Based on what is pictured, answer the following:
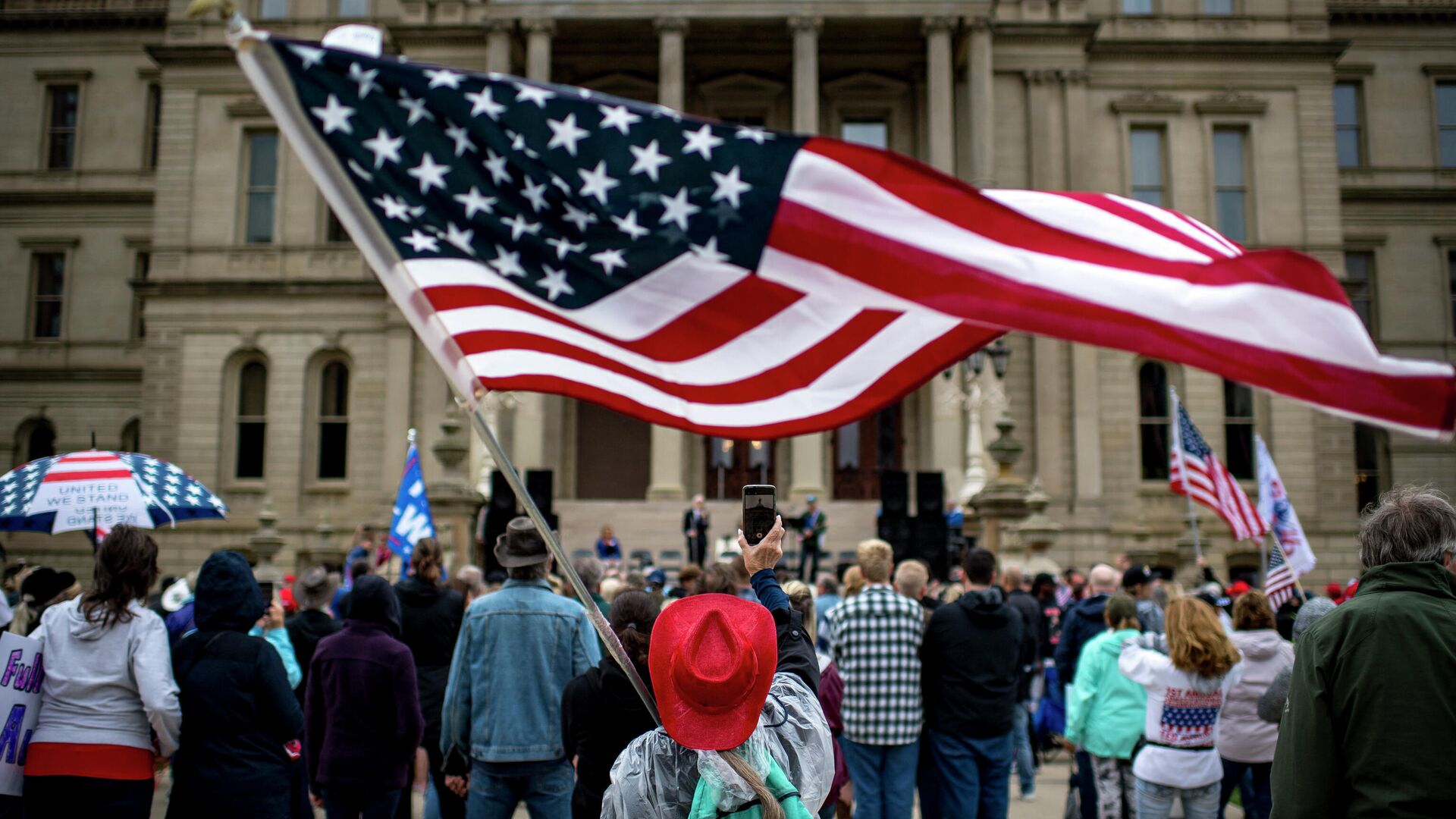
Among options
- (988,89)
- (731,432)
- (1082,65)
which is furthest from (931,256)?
(1082,65)

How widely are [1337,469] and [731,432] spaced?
32498 mm

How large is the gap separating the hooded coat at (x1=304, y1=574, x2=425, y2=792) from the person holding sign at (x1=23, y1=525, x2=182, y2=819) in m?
0.99

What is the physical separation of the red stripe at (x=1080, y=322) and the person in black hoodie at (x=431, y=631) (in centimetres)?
468

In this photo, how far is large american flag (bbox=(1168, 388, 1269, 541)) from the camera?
1420 centimetres

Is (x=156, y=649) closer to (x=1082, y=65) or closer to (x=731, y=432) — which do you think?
(x=731, y=432)

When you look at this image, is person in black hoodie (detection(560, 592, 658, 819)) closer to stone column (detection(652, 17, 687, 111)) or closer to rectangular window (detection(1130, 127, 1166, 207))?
stone column (detection(652, 17, 687, 111))

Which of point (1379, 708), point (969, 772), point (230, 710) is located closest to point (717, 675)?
point (1379, 708)

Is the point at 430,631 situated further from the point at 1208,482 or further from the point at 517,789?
the point at 1208,482

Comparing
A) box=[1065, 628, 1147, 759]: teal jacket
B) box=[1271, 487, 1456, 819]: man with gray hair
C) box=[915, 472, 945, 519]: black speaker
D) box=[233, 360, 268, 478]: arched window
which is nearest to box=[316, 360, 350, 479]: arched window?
box=[233, 360, 268, 478]: arched window

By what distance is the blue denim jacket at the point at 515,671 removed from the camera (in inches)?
242

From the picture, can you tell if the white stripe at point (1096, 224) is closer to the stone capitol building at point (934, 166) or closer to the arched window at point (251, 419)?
the stone capitol building at point (934, 166)

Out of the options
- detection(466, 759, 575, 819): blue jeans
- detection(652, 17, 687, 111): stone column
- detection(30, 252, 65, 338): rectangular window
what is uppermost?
detection(652, 17, 687, 111): stone column

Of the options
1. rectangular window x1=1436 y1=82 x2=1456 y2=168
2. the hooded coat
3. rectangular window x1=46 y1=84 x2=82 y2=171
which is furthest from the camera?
rectangular window x1=46 y1=84 x2=82 y2=171

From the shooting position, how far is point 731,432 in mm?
4242
